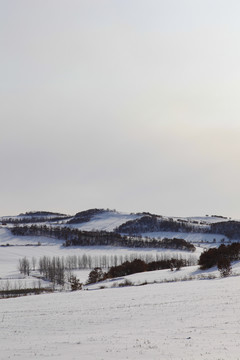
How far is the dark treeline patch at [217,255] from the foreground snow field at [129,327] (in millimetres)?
36989

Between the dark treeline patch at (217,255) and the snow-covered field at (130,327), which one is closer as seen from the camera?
the snow-covered field at (130,327)

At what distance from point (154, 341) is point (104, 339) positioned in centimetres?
346

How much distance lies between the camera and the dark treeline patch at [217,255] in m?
84.9

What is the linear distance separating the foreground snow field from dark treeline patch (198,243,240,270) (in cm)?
3699

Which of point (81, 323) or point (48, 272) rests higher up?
point (81, 323)

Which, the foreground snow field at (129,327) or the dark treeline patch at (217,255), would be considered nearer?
the foreground snow field at (129,327)

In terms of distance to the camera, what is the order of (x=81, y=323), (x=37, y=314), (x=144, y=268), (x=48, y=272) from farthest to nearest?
(x=48, y=272), (x=144, y=268), (x=37, y=314), (x=81, y=323)

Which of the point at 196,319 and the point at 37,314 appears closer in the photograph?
the point at 196,319

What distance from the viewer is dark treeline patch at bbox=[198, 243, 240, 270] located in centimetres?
8488

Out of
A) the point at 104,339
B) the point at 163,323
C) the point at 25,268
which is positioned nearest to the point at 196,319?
the point at 163,323

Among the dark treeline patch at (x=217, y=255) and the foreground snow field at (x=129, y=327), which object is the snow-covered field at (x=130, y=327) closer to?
the foreground snow field at (x=129, y=327)

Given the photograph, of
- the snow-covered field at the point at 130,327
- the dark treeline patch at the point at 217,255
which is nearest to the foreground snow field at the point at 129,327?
the snow-covered field at the point at 130,327

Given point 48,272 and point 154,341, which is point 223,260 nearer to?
point 154,341

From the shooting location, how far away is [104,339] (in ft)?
81.9
